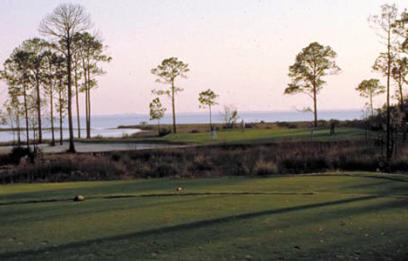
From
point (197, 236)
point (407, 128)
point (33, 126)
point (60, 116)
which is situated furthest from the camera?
point (60, 116)

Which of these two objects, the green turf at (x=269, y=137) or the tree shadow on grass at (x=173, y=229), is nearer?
the tree shadow on grass at (x=173, y=229)

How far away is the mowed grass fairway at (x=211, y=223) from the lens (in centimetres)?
776

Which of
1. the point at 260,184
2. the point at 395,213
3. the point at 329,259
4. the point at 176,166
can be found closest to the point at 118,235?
the point at 329,259

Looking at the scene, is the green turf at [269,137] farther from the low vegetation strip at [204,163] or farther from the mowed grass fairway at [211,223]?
the mowed grass fairway at [211,223]

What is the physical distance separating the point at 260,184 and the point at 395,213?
240 inches

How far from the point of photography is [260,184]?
16.6 meters

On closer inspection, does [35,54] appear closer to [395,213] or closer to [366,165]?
[366,165]

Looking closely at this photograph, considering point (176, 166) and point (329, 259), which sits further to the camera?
point (176, 166)

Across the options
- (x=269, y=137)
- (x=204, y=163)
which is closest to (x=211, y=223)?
(x=204, y=163)

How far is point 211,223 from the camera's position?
9.84m

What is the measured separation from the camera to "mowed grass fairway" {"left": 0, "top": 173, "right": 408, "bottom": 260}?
7.76 metres

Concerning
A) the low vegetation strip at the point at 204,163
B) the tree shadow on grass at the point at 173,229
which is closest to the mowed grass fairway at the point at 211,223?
the tree shadow on grass at the point at 173,229

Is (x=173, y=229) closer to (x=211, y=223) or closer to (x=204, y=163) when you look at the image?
(x=211, y=223)

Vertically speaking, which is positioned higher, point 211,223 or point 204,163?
point 211,223
